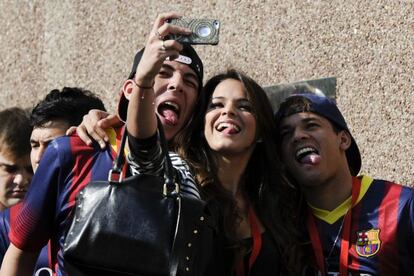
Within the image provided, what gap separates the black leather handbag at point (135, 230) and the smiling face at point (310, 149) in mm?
1075

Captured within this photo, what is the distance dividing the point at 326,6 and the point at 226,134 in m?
1.41

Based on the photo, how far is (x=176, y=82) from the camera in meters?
3.49

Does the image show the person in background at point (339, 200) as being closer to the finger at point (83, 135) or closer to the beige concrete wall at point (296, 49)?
the beige concrete wall at point (296, 49)

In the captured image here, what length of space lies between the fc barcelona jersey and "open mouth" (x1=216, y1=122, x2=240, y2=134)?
506mm

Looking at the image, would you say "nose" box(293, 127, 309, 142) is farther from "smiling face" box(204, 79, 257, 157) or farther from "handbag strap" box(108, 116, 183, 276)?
"handbag strap" box(108, 116, 183, 276)

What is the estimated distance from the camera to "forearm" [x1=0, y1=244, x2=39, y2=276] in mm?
3137

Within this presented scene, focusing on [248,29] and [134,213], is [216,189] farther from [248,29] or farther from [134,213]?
[248,29]

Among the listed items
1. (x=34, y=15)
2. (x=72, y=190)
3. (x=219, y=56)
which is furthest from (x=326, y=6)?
(x=34, y=15)

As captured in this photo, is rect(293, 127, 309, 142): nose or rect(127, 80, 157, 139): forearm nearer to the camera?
rect(127, 80, 157, 139): forearm

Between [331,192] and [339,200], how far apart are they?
0.22ft

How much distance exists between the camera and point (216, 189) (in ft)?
11.5

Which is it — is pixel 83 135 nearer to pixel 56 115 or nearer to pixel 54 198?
pixel 54 198

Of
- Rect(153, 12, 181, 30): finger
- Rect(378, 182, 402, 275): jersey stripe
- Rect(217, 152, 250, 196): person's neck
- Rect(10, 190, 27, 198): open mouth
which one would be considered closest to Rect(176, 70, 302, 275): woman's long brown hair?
Rect(217, 152, 250, 196): person's neck

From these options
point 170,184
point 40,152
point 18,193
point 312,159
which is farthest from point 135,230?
point 18,193
